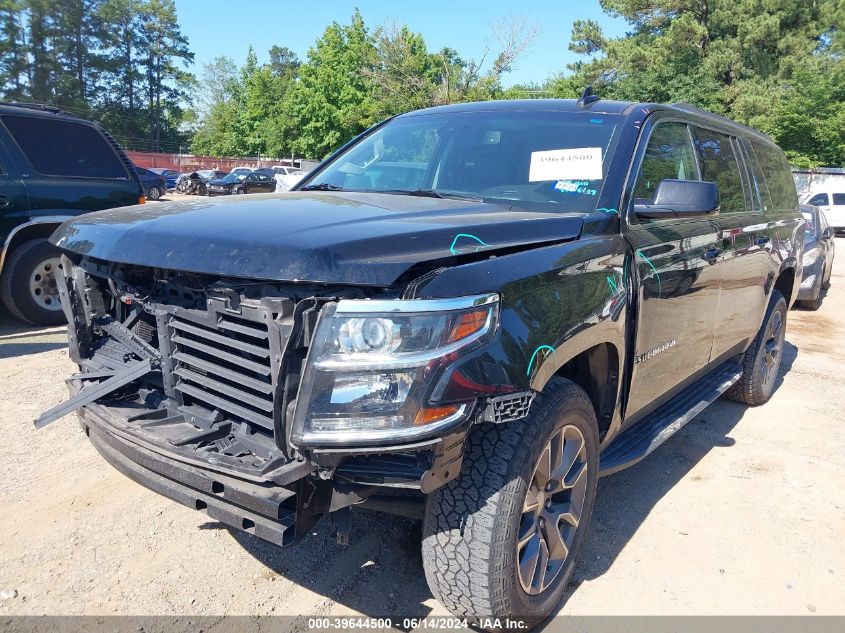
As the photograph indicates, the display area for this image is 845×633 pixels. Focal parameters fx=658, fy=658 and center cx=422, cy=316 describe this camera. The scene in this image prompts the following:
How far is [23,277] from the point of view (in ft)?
21.0

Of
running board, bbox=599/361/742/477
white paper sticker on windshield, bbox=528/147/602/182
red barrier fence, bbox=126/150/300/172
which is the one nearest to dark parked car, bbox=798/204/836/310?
running board, bbox=599/361/742/477

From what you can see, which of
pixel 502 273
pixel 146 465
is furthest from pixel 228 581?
pixel 502 273

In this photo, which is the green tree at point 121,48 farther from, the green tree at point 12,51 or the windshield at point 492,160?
the windshield at point 492,160

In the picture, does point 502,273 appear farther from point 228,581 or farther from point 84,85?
point 84,85

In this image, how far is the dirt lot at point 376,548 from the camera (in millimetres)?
2688

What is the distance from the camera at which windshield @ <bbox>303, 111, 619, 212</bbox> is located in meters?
3.03

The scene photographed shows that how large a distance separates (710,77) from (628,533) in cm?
3527

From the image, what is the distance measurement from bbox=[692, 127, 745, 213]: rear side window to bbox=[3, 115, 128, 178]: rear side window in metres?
5.95

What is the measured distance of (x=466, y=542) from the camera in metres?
2.19

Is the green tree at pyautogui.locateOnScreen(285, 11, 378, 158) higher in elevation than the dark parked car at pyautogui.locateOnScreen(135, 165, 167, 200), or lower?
higher

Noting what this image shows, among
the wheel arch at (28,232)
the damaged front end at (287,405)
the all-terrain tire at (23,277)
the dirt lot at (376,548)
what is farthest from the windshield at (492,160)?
the all-terrain tire at (23,277)

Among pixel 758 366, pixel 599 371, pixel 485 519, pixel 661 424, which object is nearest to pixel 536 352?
pixel 485 519

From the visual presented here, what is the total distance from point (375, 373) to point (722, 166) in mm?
3236

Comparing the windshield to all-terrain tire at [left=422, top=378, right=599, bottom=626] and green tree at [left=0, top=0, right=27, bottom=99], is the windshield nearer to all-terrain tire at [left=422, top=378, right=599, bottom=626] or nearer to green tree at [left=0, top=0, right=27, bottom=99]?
all-terrain tire at [left=422, top=378, right=599, bottom=626]
